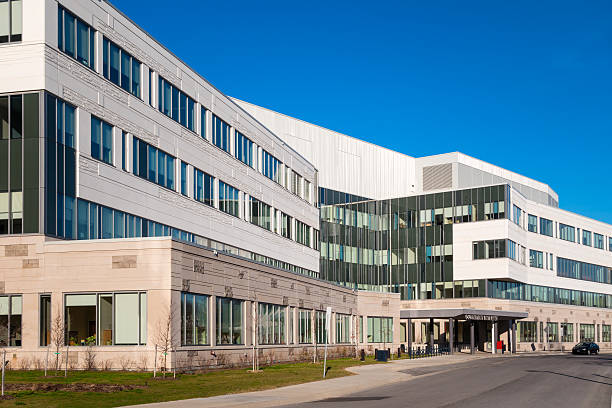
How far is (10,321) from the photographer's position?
34.2 meters

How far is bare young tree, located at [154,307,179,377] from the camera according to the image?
3259cm

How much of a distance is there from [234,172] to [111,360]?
23.7m

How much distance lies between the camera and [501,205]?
3359 inches

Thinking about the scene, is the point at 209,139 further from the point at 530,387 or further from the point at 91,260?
the point at 530,387

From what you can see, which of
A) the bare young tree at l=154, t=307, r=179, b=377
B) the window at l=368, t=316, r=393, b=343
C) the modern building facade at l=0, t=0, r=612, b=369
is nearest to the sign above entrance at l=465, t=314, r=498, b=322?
the modern building facade at l=0, t=0, r=612, b=369

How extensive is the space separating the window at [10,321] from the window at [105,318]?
7.66 ft

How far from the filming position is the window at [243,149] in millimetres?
55562

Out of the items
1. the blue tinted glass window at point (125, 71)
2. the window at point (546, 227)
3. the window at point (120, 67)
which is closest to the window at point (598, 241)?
the window at point (546, 227)

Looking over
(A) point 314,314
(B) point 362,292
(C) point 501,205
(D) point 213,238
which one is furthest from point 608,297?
(D) point 213,238

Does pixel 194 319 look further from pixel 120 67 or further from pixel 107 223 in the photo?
pixel 120 67

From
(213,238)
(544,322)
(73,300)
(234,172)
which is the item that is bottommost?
(544,322)

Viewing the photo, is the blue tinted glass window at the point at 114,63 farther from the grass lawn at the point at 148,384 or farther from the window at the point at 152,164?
the grass lawn at the point at 148,384

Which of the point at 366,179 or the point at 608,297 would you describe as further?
the point at 608,297

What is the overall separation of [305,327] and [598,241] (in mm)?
72275
